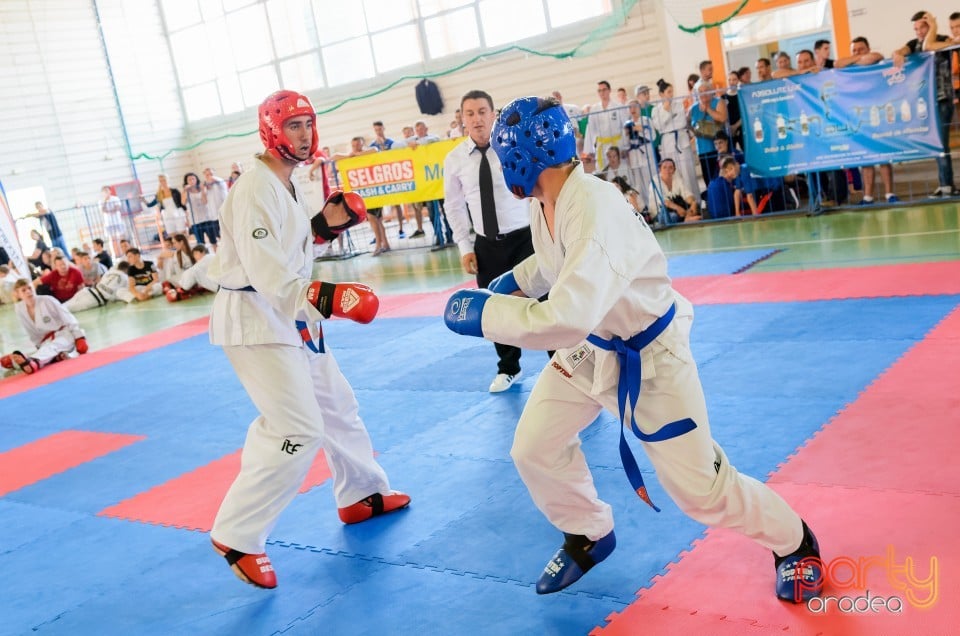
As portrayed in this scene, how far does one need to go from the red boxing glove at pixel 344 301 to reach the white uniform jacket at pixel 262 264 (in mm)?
48

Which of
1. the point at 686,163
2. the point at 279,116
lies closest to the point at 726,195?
the point at 686,163

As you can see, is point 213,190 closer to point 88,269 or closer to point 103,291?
point 103,291

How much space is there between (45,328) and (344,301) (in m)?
9.00

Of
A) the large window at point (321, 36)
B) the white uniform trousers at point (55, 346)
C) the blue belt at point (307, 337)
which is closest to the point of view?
the blue belt at point (307, 337)

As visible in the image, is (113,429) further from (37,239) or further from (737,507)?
(37,239)

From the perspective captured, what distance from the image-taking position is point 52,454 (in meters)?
6.83

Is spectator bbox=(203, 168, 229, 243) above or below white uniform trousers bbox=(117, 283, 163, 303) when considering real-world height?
above

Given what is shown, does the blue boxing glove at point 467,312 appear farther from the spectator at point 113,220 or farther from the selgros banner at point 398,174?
the spectator at point 113,220

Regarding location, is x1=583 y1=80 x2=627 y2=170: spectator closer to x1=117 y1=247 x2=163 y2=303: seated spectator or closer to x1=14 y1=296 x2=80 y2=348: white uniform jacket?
x1=14 y1=296 x2=80 y2=348: white uniform jacket

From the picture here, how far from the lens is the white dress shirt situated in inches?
239

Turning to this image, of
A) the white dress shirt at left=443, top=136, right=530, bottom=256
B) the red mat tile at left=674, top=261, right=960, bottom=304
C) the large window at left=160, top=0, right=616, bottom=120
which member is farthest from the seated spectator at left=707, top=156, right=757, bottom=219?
the large window at left=160, top=0, right=616, bottom=120

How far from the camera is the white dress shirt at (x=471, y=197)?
6066 mm

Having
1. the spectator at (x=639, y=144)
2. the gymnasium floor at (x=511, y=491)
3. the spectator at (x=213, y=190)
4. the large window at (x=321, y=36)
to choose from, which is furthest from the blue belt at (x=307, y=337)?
the large window at (x=321, y=36)

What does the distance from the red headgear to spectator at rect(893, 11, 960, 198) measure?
8.23 metres
